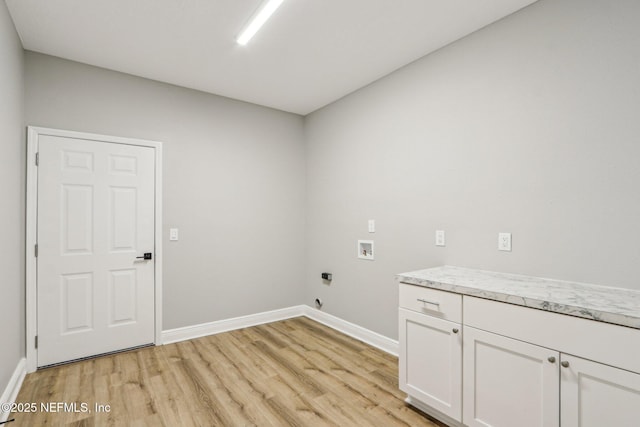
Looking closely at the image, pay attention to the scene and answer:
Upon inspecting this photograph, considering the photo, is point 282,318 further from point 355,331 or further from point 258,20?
point 258,20

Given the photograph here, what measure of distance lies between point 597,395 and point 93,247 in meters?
3.69

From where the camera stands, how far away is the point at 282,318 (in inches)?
160

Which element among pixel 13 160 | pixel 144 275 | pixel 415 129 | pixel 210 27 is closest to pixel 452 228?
pixel 415 129

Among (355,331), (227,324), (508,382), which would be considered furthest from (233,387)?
(508,382)

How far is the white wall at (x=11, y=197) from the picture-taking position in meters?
2.05

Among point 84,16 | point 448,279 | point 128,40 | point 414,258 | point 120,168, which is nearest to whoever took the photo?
point 448,279

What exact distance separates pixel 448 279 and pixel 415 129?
4.66 feet

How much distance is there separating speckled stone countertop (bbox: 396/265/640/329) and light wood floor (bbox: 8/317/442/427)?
91 centimetres

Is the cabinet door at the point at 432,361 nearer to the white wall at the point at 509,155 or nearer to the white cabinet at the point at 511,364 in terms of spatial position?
the white cabinet at the point at 511,364

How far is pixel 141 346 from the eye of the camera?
10.4 ft

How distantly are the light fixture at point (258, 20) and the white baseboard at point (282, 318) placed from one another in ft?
9.44

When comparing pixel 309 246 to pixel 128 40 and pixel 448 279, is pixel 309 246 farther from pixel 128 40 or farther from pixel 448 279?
pixel 128 40

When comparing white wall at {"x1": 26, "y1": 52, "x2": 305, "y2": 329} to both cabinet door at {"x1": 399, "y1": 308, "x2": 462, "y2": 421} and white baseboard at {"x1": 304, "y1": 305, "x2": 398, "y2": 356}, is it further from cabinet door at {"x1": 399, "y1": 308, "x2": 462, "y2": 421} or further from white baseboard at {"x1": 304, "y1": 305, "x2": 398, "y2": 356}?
cabinet door at {"x1": 399, "y1": 308, "x2": 462, "y2": 421}

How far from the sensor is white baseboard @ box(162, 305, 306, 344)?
10.9ft
